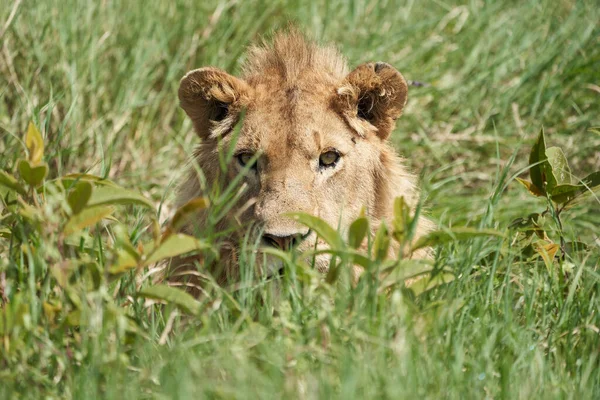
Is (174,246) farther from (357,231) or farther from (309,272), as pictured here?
(357,231)

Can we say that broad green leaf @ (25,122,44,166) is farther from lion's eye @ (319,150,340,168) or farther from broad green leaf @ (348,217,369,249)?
lion's eye @ (319,150,340,168)

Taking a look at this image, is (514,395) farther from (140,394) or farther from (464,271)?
(140,394)

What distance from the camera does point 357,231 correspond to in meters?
3.15

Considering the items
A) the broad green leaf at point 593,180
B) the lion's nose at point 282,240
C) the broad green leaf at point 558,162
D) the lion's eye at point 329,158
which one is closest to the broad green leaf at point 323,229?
the lion's nose at point 282,240

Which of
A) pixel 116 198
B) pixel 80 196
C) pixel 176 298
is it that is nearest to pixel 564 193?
pixel 176 298

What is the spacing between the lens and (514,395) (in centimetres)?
284

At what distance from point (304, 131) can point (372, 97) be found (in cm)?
48

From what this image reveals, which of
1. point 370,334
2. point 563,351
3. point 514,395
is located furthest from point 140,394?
point 563,351

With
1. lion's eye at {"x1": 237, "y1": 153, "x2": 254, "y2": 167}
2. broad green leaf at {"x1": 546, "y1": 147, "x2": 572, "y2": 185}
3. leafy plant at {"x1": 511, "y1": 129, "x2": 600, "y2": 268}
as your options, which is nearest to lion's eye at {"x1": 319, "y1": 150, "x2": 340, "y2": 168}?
lion's eye at {"x1": 237, "y1": 153, "x2": 254, "y2": 167}

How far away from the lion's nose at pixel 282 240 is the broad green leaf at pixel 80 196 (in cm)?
95

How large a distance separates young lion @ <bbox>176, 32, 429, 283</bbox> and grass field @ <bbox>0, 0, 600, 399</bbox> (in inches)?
13.4

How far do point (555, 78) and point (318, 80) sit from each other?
9.07ft

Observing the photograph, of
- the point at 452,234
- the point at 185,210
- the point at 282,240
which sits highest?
the point at 185,210

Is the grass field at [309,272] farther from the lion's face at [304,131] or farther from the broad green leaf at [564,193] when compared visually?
the lion's face at [304,131]
